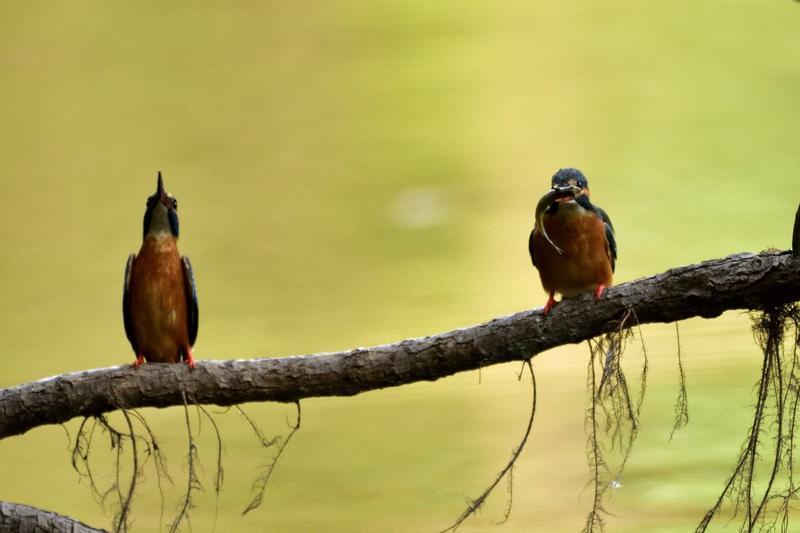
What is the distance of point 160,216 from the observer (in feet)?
11.0

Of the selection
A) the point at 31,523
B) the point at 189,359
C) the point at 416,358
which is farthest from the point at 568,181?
the point at 31,523

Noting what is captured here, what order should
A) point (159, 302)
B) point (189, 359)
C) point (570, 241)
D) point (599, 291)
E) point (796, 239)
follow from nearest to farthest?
point (796, 239)
point (599, 291)
point (570, 241)
point (189, 359)
point (159, 302)

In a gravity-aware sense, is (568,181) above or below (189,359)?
above

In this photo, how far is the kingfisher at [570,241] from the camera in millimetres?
2900

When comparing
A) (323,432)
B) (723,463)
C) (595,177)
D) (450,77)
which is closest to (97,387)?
(323,432)

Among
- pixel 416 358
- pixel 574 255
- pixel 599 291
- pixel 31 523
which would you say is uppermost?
pixel 574 255

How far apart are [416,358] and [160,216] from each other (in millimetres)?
1007

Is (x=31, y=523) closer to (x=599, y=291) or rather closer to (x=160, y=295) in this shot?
(x=160, y=295)

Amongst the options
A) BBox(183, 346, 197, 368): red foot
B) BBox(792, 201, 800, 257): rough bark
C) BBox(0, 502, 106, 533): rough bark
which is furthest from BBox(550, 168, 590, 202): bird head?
BBox(0, 502, 106, 533): rough bark

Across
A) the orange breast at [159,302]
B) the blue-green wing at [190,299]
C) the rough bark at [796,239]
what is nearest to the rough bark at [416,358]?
the rough bark at [796,239]

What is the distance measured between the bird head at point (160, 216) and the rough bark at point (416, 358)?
483 millimetres

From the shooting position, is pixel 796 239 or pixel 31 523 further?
pixel 31 523

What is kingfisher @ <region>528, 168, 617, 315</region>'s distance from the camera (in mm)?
2900

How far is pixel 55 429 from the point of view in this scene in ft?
19.9
